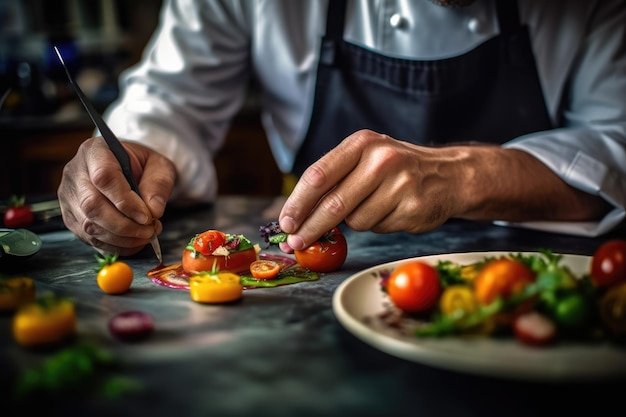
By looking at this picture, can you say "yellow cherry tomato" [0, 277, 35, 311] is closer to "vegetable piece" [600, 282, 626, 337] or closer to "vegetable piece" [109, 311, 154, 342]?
"vegetable piece" [109, 311, 154, 342]

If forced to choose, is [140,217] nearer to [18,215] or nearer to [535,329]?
[18,215]

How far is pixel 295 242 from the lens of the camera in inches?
38.5

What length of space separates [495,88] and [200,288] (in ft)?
3.03

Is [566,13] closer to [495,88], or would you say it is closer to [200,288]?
[495,88]

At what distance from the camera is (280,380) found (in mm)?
616

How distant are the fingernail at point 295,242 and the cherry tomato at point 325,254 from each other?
11 millimetres

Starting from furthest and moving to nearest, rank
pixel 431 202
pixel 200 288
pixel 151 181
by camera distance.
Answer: pixel 151 181
pixel 431 202
pixel 200 288

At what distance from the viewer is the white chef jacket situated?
1439 millimetres

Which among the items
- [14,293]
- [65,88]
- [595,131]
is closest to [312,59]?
[595,131]

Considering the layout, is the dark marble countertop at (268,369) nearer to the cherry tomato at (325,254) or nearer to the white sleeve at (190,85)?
the cherry tomato at (325,254)

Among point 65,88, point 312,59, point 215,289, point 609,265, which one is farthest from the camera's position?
point 65,88

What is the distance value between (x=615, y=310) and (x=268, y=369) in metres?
0.35

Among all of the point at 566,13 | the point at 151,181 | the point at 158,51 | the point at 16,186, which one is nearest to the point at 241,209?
the point at 151,181

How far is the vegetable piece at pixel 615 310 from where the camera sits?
64 cm
